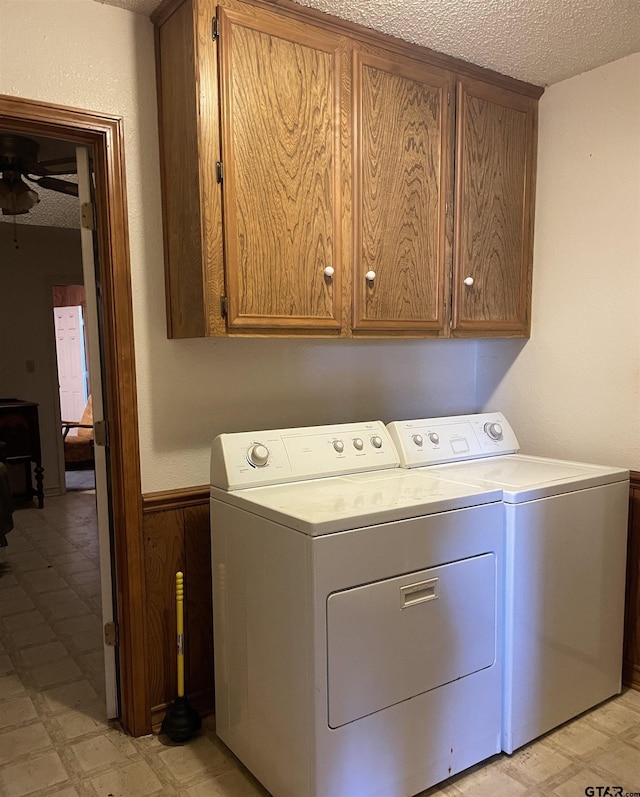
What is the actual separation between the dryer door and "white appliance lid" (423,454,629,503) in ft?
0.79

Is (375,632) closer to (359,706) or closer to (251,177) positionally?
(359,706)

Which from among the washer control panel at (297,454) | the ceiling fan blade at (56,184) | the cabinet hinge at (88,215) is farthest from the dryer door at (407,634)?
the ceiling fan blade at (56,184)

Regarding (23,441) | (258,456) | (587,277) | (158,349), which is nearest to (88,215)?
(158,349)

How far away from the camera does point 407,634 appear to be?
165 cm

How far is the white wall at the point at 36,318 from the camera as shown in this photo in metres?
5.37

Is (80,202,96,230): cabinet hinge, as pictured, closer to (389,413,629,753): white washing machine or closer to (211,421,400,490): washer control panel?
(211,421,400,490): washer control panel

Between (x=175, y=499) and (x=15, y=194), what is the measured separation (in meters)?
1.95

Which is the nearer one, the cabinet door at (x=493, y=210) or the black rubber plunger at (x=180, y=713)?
the black rubber plunger at (x=180, y=713)

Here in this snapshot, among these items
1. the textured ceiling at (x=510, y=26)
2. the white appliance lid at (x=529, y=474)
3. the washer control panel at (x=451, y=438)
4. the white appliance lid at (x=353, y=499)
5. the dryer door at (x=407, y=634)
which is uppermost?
the textured ceiling at (x=510, y=26)

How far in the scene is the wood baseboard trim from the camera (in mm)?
2025

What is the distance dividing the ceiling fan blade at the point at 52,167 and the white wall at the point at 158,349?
90cm

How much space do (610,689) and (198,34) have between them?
258 cm

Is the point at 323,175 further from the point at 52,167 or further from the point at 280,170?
the point at 52,167

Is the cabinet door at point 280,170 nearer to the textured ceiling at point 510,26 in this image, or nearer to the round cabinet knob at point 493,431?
the textured ceiling at point 510,26
